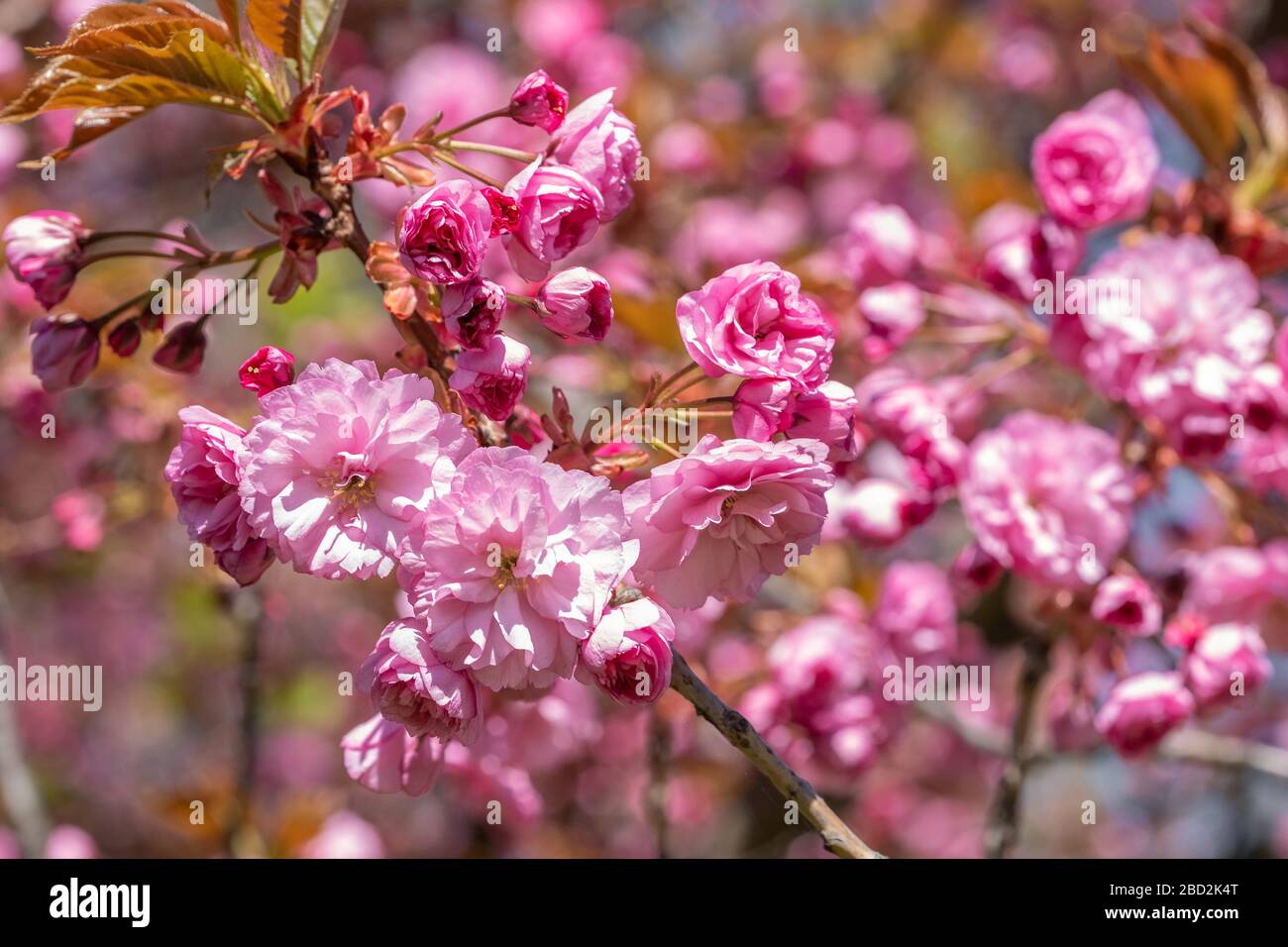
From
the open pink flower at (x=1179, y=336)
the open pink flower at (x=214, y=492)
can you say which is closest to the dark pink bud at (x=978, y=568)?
the open pink flower at (x=1179, y=336)

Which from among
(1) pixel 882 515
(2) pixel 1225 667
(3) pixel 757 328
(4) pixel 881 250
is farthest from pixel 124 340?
(2) pixel 1225 667

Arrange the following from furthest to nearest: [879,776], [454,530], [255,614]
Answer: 1. [879,776]
2. [255,614]
3. [454,530]

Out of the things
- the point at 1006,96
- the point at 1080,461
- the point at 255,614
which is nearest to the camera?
the point at 1080,461

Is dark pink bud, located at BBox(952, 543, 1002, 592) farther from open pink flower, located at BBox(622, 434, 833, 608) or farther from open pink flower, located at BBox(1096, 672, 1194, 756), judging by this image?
open pink flower, located at BBox(622, 434, 833, 608)

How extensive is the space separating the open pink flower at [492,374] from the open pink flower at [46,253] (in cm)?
54

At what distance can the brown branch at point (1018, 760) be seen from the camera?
1.73 metres

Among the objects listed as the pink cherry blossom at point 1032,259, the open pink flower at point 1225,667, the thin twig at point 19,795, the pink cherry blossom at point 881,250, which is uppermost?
the pink cherry blossom at point 881,250

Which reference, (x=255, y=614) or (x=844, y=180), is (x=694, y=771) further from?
(x=844, y=180)

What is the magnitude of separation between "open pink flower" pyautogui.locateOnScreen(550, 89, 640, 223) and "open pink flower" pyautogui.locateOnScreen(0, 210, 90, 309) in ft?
1.85

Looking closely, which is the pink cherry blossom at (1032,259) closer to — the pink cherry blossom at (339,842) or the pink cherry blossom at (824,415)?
the pink cherry blossom at (824,415)

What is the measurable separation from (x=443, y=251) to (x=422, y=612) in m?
0.31

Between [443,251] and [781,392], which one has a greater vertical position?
[443,251]
